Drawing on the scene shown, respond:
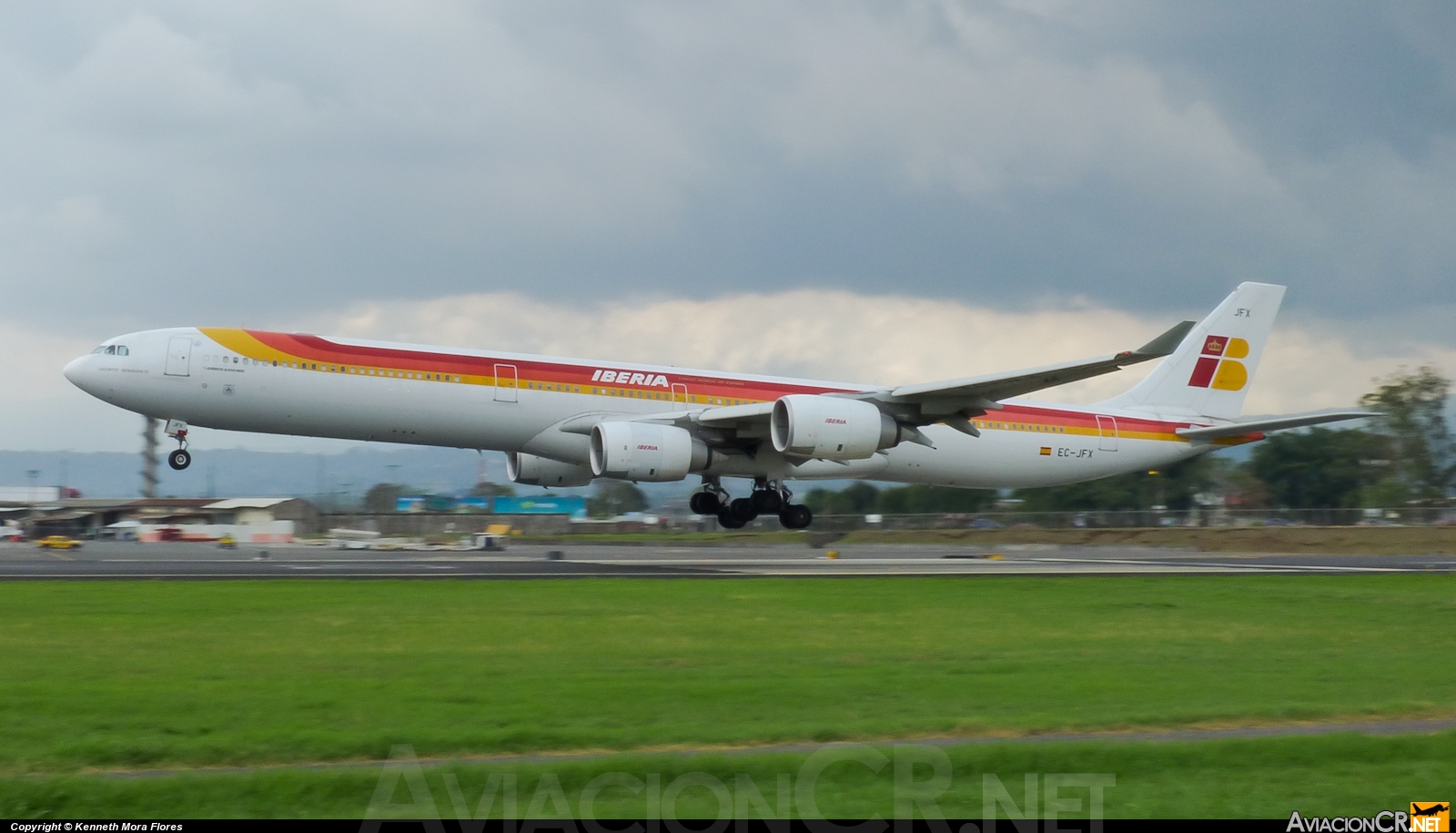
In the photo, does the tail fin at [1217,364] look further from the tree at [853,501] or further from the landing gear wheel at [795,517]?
the tree at [853,501]

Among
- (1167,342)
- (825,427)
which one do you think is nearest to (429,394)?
(825,427)

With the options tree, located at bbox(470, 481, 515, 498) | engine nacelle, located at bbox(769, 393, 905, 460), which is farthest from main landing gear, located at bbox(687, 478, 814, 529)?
tree, located at bbox(470, 481, 515, 498)

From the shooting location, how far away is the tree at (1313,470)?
252 ft

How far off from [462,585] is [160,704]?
12696 mm

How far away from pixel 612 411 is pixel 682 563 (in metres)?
4.65

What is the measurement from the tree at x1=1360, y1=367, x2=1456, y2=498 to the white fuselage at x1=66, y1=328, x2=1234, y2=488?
59303mm

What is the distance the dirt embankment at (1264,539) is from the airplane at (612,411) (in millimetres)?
10232

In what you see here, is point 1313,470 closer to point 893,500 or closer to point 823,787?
point 893,500

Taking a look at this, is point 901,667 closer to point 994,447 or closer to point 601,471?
point 601,471

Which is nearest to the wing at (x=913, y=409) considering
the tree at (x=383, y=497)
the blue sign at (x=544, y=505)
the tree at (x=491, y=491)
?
the blue sign at (x=544, y=505)

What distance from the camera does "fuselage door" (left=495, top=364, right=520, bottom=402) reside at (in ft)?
109

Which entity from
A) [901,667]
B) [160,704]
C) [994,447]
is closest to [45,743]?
[160,704]

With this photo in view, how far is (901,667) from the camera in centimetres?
1395

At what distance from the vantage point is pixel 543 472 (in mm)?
37562
